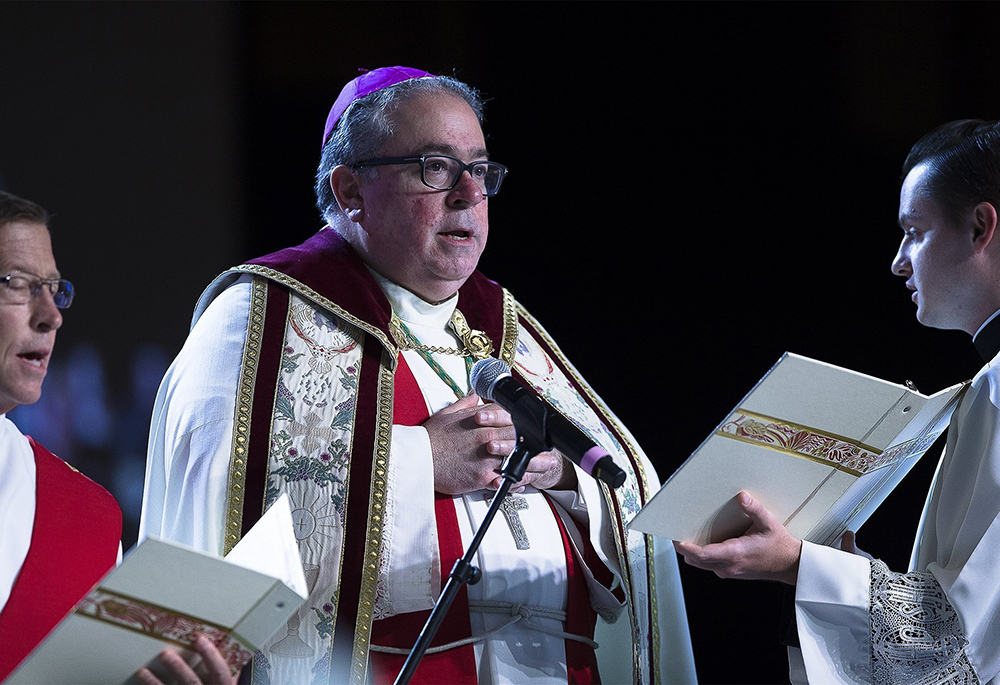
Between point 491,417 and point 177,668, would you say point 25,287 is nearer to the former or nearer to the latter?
point 177,668

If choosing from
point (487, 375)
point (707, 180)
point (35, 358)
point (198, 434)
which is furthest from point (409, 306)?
point (707, 180)

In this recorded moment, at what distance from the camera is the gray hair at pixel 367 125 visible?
3.14 meters

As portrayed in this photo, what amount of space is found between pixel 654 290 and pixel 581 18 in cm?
116

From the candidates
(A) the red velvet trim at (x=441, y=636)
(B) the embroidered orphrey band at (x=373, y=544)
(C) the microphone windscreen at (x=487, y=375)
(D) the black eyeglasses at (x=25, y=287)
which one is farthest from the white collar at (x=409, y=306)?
(D) the black eyeglasses at (x=25, y=287)

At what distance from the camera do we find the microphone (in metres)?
1.97

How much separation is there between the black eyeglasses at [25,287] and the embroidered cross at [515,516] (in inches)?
44.4

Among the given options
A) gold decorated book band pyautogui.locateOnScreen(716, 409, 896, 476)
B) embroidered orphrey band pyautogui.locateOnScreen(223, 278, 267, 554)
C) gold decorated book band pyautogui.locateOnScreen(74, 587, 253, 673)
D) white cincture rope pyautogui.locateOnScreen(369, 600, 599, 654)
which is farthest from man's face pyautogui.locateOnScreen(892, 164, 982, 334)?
gold decorated book band pyautogui.locateOnScreen(74, 587, 253, 673)

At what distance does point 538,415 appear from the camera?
6.90 ft

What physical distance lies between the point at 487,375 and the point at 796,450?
65 centimetres

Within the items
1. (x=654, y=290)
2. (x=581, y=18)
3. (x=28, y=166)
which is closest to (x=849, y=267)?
(x=654, y=290)

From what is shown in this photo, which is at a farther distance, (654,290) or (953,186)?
(654,290)

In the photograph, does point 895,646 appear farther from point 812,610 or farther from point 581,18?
point 581,18

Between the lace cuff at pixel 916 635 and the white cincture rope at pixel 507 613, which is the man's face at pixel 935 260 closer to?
the lace cuff at pixel 916 635

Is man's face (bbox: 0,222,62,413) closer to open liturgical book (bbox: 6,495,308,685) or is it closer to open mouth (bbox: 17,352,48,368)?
open mouth (bbox: 17,352,48,368)
